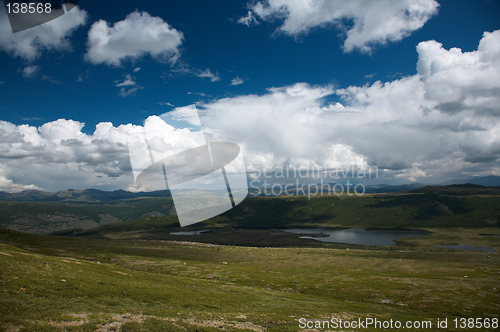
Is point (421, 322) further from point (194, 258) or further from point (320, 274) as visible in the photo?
point (194, 258)

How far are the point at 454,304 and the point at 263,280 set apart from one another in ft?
113

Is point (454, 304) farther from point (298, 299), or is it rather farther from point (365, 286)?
point (298, 299)

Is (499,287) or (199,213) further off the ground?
(199,213)

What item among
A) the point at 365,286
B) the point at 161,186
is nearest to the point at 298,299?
the point at 365,286

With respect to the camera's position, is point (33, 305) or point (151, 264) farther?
point (151, 264)

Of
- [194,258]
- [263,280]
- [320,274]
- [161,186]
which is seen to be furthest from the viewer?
[194,258]

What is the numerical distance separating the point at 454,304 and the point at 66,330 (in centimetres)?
5209

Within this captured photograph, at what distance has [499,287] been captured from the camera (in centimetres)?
5000

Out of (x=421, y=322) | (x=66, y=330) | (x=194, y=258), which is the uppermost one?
(x=66, y=330)

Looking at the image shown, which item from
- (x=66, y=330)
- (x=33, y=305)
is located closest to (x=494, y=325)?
(x=66, y=330)

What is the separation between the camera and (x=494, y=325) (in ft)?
103

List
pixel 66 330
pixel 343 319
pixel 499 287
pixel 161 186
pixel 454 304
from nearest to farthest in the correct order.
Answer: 1. pixel 66 330
2. pixel 161 186
3. pixel 343 319
4. pixel 454 304
5. pixel 499 287

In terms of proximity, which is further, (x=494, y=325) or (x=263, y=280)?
(x=263, y=280)


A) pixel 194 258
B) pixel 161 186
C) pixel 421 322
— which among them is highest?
pixel 161 186
